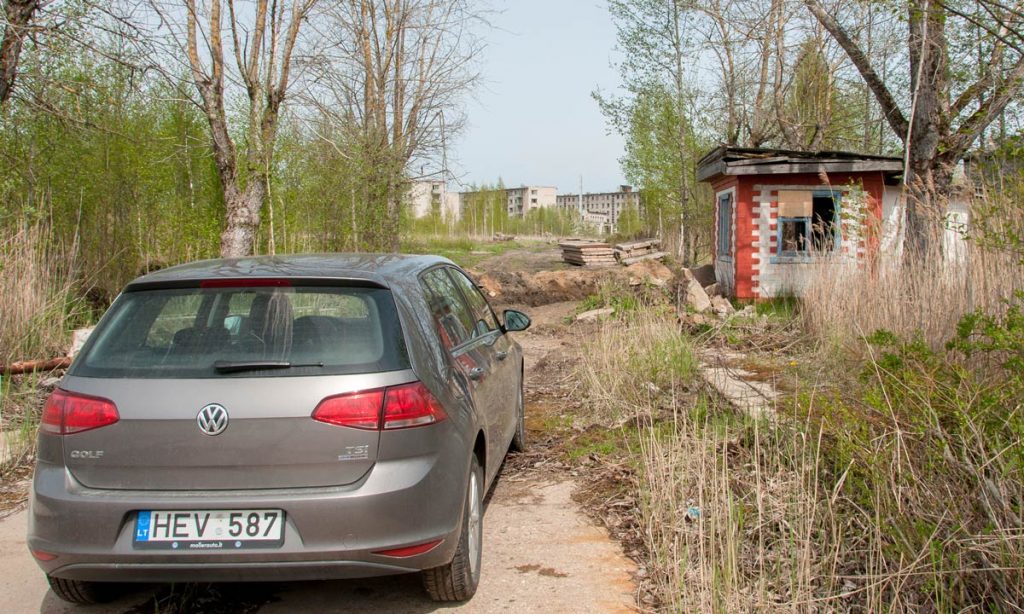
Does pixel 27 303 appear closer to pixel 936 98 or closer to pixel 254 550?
pixel 254 550

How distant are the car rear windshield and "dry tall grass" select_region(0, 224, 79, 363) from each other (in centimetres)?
613

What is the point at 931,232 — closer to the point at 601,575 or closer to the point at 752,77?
the point at 601,575

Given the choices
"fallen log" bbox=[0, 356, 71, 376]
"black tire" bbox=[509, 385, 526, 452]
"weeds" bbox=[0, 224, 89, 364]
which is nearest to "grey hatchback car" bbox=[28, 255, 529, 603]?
"black tire" bbox=[509, 385, 526, 452]

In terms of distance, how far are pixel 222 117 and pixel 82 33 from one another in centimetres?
264

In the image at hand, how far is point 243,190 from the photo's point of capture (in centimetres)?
1202

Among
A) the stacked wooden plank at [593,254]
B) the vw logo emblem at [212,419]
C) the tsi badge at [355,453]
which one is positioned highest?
the stacked wooden plank at [593,254]

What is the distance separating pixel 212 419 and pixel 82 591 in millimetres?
1225

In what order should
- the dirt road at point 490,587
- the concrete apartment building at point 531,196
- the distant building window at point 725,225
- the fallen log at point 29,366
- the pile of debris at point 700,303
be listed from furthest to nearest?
the concrete apartment building at point 531,196, the distant building window at point 725,225, the pile of debris at point 700,303, the fallen log at point 29,366, the dirt road at point 490,587

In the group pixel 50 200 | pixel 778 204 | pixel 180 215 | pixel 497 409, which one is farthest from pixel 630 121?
pixel 497 409

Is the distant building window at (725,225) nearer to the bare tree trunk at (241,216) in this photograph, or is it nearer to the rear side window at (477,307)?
the bare tree trunk at (241,216)

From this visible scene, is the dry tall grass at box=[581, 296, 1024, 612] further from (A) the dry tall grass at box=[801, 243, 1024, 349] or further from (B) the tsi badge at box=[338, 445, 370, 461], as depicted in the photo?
(B) the tsi badge at box=[338, 445, 370, 461]

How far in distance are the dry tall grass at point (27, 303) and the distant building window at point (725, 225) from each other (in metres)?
12.9

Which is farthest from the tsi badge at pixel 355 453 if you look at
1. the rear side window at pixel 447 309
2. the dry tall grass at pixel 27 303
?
the dry tall grass at pixel 27 303

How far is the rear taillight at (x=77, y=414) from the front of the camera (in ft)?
10.5
